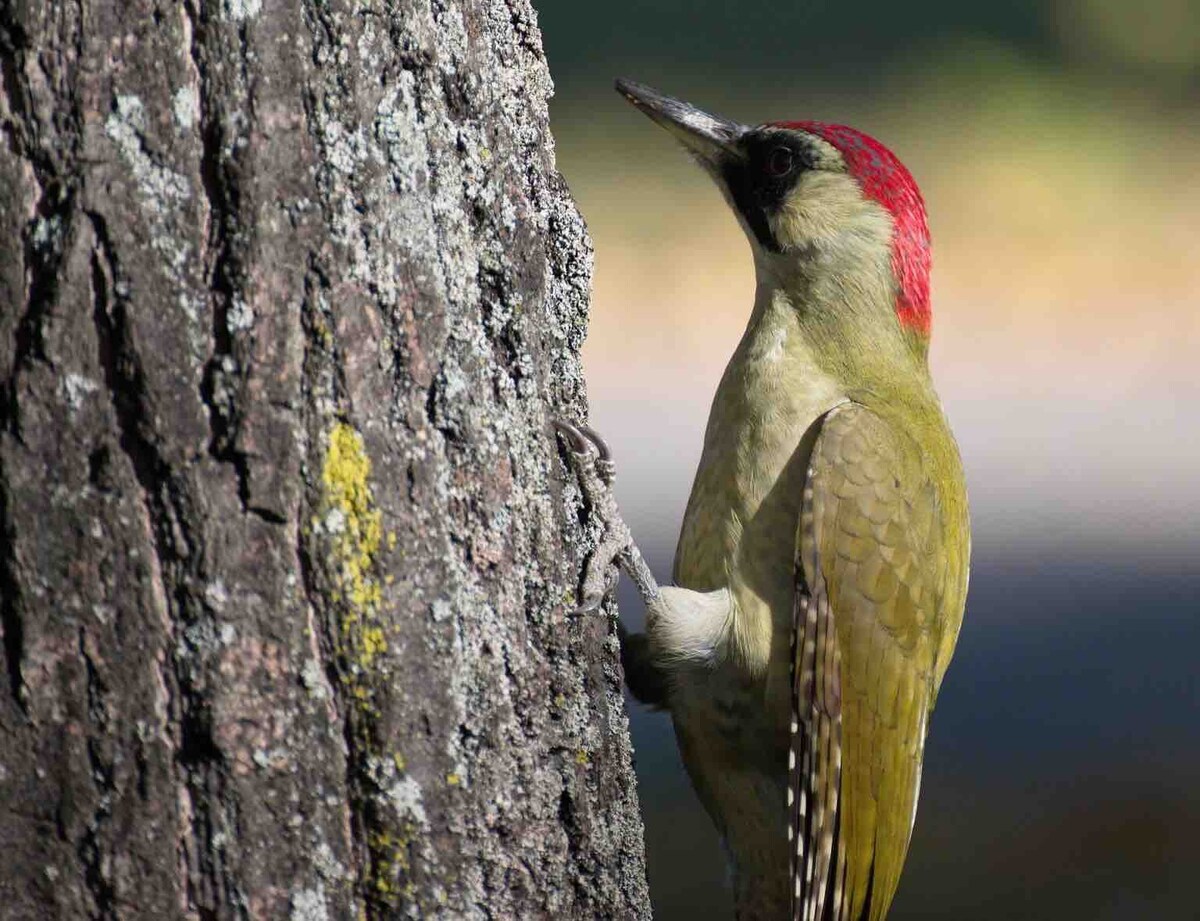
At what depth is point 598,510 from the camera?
179cm

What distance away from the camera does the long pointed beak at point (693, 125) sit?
8.18 feet

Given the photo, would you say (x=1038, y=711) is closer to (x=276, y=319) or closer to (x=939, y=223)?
(x=939, y=223)

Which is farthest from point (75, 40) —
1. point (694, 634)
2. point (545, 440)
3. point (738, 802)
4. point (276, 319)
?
point (738, 802)

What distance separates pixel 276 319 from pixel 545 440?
388 millimetres

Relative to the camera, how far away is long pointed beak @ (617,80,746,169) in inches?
98.1

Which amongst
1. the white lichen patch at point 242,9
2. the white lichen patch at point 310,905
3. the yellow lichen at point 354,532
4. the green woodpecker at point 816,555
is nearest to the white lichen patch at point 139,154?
the white lichen patch at point 242,9

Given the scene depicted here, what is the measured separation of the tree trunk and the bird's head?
1.06m

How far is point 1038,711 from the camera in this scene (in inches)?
159

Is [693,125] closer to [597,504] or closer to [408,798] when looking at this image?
[597,504]

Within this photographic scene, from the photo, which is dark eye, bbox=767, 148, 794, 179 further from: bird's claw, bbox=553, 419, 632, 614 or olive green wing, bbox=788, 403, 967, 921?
bird's claw, bbox=553, 419, 632, 614

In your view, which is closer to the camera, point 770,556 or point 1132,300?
point 770,556

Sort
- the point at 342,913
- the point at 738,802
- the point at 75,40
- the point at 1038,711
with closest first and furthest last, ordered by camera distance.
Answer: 1. the point at 75,40
2. the point at 342,913
3. the point at 738,802
4. the point at 1038,711

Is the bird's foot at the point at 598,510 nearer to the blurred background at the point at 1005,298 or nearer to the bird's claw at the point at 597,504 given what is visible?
the bird's claw at the point at 597,504

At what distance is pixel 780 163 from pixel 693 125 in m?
0.17
